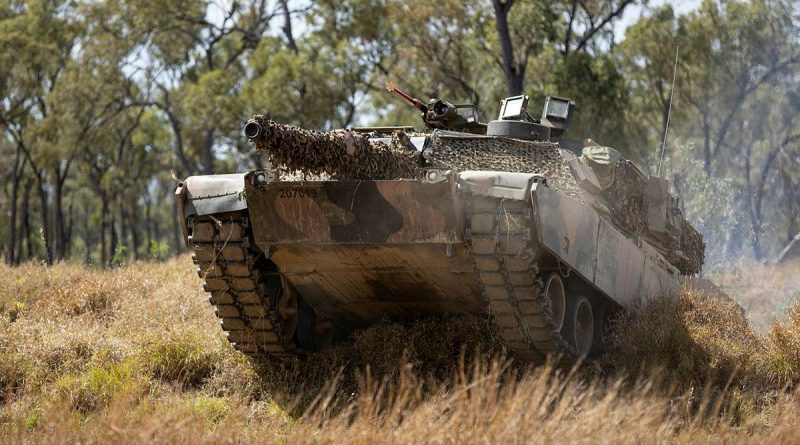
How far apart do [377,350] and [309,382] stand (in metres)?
0.66

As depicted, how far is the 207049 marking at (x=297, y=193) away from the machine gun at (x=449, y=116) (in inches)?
125

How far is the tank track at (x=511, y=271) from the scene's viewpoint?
806 cm

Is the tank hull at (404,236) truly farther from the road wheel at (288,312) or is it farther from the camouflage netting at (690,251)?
the camouflage netting at (690,251)

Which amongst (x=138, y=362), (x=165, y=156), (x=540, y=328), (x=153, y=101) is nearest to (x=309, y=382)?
(x=138, y=362)

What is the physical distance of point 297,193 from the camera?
8.49 m

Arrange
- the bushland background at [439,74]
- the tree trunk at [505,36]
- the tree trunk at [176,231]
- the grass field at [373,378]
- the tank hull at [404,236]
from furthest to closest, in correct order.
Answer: the tree trunk at [176,231]
the bushland background at [439,74]
the tree trunk at [505,36]
the tank hull at [404,236]
the grass field at [373,378]

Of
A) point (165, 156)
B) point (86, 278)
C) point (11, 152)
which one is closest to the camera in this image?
point (86, 278)

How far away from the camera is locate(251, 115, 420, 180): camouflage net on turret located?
7723 millimetres

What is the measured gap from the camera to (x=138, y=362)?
980 cm

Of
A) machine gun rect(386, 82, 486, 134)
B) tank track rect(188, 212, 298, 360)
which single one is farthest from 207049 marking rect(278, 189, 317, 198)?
machine gun rect(386, 82, 486, 134)

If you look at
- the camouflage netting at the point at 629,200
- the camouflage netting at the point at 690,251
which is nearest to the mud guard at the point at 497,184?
the camouflage netting at the point at 629,200

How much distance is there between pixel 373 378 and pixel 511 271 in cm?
200

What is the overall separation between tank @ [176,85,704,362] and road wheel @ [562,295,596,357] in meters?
0.01

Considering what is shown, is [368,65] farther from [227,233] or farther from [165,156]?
[227,233]
